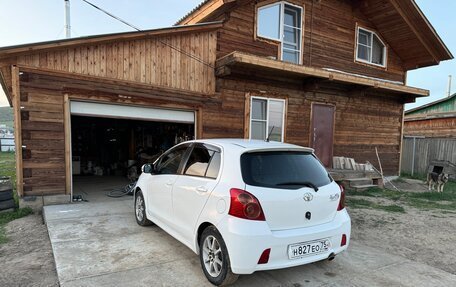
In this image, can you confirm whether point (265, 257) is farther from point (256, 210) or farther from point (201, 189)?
point (201, 189)

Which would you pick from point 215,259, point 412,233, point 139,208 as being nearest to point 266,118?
point 412,233

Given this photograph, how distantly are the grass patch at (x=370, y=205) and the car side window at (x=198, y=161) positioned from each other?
506 cm

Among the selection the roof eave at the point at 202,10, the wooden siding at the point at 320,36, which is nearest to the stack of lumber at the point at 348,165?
the wooden siding at the point at 320,36

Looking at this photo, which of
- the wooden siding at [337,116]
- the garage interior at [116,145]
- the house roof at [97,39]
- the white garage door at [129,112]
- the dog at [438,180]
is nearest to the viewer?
the house roof at [97,39]

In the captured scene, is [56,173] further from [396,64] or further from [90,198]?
[396,64]

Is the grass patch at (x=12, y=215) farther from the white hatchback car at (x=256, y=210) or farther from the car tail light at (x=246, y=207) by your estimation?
the car tail light at (x=246, y=207)

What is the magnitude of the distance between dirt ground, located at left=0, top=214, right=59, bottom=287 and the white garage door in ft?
8.42

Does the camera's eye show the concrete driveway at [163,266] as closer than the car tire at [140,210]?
Yes

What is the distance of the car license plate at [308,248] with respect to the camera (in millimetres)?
2930

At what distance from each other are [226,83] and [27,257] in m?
6.23

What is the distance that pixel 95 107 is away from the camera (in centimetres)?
676

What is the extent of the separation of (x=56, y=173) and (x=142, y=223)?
9.09 feet

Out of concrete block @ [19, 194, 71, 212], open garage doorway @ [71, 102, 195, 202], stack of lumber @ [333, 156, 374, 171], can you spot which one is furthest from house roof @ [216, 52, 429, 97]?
concrete block @ [19, 194, 71, 212]

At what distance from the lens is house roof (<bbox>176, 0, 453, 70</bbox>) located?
10422mm
